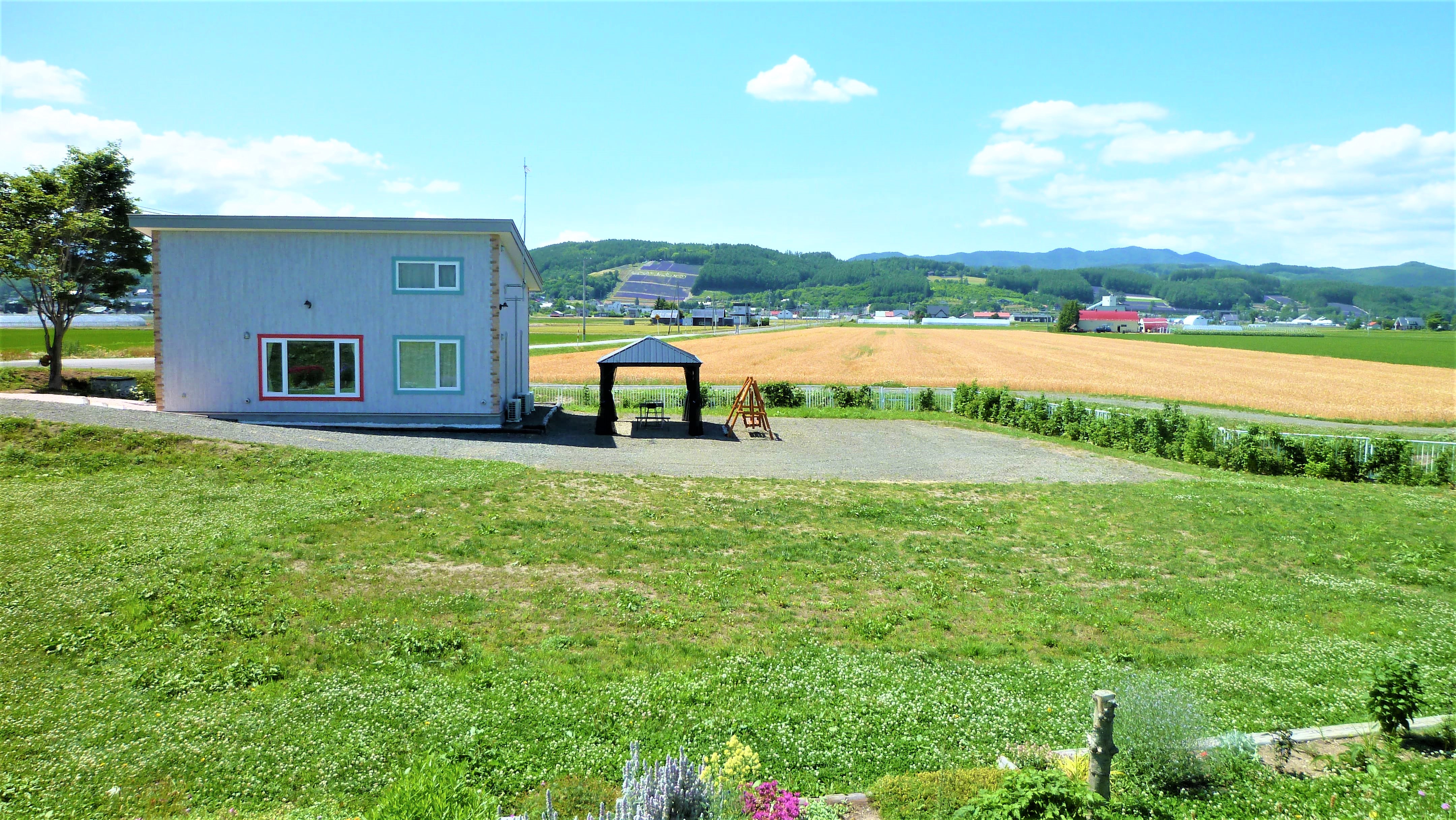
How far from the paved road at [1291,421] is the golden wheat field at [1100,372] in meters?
1.38

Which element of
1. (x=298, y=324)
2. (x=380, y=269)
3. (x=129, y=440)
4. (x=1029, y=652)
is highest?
(x=380, y=269)

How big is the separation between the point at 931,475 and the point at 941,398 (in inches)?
628

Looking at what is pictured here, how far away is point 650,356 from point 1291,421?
25.9 m

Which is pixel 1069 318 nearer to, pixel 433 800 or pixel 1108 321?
pixel 1108 321

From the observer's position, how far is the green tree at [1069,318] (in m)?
136

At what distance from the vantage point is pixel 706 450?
70.4ft

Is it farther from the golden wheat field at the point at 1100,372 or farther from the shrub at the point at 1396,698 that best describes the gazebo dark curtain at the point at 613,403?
the shrub at the point at 1396,698

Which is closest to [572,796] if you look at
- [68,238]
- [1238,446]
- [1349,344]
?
[1238,446]

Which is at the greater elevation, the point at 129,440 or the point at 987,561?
the point at 129,440

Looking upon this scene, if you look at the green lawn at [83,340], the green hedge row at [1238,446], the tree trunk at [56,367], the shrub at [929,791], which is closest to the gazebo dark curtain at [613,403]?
the green hedge row at [1238,446]

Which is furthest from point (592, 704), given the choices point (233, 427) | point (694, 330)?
point (694, 330)

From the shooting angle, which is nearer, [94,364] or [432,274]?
[432,274]

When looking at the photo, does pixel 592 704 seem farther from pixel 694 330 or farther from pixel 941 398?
pixel 694 330

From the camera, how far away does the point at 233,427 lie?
60.3 ft
